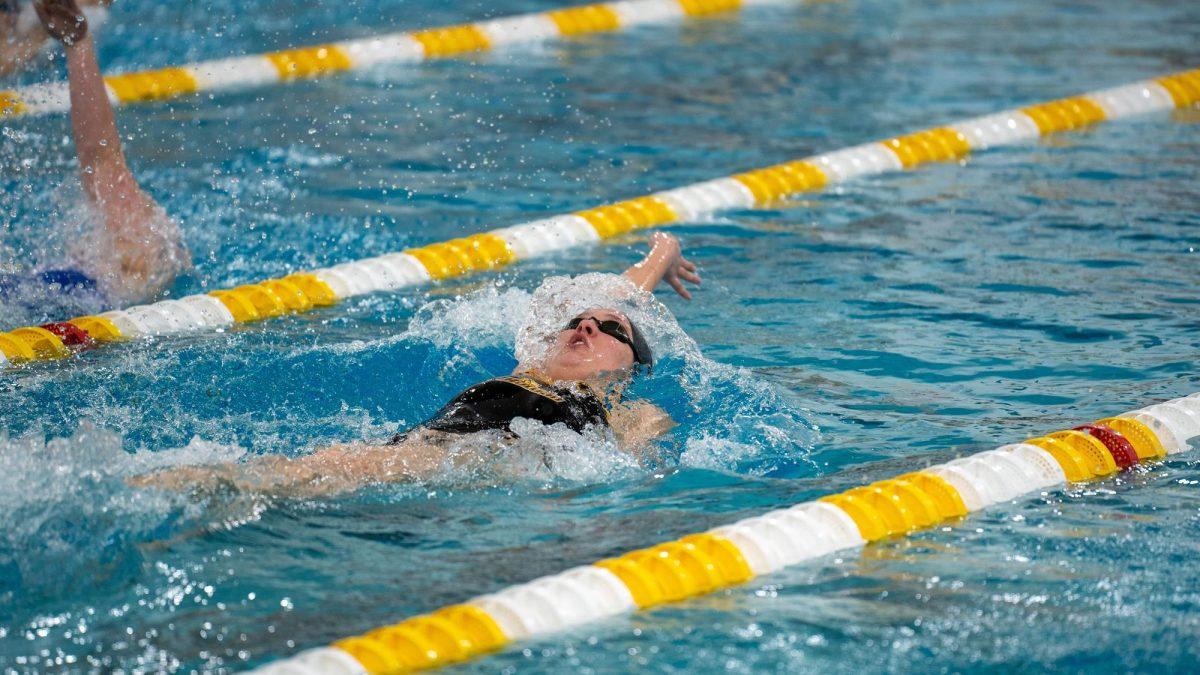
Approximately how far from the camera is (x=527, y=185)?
21.4 ft

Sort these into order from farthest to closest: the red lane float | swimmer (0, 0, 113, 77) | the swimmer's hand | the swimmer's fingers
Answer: swimmer (0, 0, 113, 77) → the swimmer's fingers → the swimmer's hand → the red lane float

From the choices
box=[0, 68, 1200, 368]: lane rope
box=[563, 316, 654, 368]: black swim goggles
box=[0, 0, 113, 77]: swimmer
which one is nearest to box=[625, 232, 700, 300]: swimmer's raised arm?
box=[563, 316, 654, 368]: black swim goggles

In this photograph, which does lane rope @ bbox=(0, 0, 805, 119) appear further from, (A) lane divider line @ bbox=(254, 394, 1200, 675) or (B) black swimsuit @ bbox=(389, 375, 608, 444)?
(A) lane divider line @ bbox=(254, 394, 1200, 675)

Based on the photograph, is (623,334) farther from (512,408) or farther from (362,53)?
(362,53)

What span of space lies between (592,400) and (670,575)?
97 centimetres

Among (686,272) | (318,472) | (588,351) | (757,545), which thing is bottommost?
(757,545)

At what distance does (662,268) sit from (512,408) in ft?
3.64

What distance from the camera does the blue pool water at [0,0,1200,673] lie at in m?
2.79

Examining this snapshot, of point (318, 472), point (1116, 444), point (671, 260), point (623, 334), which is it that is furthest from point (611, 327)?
point (1116, 444)

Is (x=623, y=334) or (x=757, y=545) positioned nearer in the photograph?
(x=757, y=545)

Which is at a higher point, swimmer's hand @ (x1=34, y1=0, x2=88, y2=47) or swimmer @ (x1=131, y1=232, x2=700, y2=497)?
swimmer's hand @ (x1=34, y1=0, x2=88, y2=47)

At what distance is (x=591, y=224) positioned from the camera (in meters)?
6.02

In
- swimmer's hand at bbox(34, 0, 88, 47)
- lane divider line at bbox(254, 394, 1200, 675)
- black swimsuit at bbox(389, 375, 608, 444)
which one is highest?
swimmer's hand at bbox(34, 0, 88, 47)

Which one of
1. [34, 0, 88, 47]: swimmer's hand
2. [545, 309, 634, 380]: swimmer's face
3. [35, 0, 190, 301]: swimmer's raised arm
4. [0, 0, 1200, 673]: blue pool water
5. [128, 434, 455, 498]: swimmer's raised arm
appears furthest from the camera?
[35, 0, 190, 301]: swimmer's raised arm
